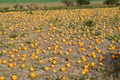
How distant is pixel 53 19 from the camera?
16609mm

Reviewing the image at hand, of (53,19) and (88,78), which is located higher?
(53,19)

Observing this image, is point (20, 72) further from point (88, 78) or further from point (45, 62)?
point (88, 78)

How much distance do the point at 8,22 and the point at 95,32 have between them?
492cm

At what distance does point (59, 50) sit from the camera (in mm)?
10914

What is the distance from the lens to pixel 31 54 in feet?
34.1

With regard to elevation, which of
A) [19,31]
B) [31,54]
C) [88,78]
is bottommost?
[88,78]

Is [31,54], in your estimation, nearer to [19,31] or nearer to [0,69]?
[0,69]

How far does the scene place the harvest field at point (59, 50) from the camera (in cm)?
891

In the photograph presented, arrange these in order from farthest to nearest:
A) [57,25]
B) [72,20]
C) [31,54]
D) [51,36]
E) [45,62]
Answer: [72,20] < [57,25] < [51,36] < [31,54] < [45,62]

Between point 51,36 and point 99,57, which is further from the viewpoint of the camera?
point 51,36

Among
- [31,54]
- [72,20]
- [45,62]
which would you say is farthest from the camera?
[72,20]

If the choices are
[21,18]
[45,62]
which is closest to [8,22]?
[21,18]

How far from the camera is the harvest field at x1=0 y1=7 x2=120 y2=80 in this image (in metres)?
8.91

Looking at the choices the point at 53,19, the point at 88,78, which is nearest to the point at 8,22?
the point at 53,19
